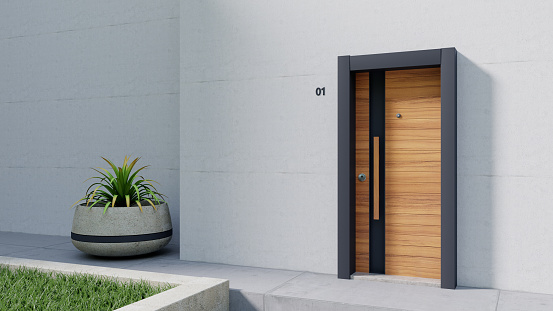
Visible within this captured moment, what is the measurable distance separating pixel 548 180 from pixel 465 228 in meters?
0.81

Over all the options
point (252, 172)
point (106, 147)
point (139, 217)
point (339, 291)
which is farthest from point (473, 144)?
point (106, 147)

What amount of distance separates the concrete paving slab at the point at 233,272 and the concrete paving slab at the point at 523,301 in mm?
1890

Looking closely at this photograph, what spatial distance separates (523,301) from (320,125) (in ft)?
7.85

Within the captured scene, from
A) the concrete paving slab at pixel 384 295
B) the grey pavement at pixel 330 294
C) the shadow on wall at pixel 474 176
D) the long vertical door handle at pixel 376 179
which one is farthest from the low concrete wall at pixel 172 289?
the shadow on wall at pixel 474 176

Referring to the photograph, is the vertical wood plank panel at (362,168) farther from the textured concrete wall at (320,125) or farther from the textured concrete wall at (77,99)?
the textured concrete wall at (77,99)

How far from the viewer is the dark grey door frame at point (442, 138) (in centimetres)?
481

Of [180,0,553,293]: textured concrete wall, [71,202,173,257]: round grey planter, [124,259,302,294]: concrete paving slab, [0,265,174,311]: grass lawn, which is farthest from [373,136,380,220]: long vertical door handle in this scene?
[71,202,173,257]: round grey planter

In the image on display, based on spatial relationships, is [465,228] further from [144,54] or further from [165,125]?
[144,54]

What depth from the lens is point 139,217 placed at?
6.05 meters

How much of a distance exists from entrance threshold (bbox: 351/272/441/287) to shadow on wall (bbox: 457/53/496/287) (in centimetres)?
26

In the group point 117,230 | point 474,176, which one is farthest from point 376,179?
point 117,230

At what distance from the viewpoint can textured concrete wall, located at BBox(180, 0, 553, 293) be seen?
473 centimetres

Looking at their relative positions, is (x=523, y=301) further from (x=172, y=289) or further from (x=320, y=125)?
(x=172, y=289)

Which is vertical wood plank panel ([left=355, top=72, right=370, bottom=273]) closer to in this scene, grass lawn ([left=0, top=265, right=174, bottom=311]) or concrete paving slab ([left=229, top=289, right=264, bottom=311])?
concrete paving slab ([left=229, top=289, right=264, bottom=311])
